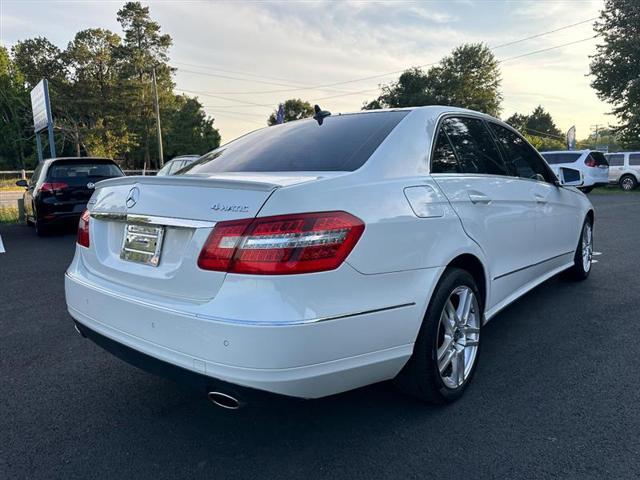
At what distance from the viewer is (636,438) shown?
7.55 ft

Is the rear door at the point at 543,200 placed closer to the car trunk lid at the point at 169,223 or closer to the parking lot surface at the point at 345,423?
the parking lot surface at the point at 345,423

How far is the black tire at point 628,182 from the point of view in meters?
22.6

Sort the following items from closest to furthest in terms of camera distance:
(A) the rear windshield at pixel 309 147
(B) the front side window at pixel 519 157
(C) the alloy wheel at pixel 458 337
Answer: (A) the rear windshield at pixel 309 147, (C) the alloy wheel at pixel 458 337, (B) the front side window at pixel 519 157

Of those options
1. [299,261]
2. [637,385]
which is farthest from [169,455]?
[637,385]

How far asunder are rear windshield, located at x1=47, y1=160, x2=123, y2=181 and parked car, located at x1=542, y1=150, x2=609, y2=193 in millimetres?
17011

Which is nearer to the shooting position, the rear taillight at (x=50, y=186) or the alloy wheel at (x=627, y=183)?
the rear taillight at (x=50, y=186)

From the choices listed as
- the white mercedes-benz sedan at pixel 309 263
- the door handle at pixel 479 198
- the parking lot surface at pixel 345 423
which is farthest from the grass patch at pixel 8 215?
the door handle at pixel 479 198

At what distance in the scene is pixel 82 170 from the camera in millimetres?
9336

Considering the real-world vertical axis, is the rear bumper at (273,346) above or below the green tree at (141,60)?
below

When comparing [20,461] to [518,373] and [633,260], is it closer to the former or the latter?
[518,373]

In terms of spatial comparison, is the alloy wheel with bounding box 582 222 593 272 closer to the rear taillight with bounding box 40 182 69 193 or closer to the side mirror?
the side mirror

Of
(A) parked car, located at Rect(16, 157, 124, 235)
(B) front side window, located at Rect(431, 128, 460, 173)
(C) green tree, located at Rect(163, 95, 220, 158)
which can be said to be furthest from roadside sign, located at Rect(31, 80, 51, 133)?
(C) green tree, located at Rect(163, 95, 220, 158)

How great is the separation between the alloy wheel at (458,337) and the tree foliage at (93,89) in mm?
51642

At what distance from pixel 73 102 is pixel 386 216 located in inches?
2184
